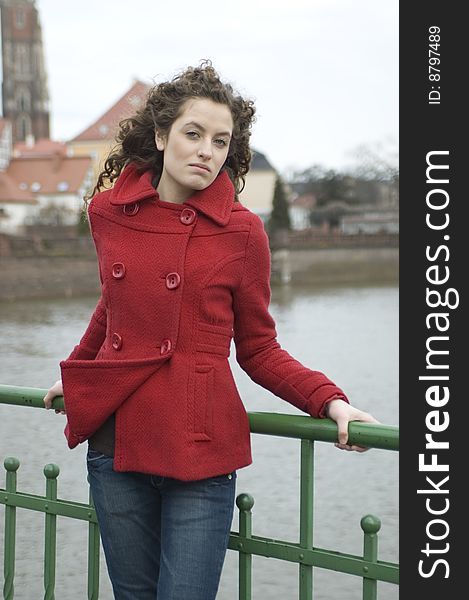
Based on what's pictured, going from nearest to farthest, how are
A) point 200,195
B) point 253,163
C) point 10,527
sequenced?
point 200,195
point 10,527
point 253,163

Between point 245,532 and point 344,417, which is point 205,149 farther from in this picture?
point 245,532

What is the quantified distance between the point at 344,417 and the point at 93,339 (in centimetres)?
62

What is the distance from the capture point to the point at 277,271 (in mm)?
46469

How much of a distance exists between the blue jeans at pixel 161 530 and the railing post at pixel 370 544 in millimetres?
271

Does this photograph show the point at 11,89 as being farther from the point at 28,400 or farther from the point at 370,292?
the point at 28,400

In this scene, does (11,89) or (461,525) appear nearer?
(461,525)

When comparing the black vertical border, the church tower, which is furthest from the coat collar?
the church tower

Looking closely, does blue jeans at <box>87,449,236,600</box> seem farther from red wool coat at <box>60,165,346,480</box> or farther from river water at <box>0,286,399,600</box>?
river water at <box>0,286,399,600</box>

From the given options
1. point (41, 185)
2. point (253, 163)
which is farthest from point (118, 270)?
point (253, 163)

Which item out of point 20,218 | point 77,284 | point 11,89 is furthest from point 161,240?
point 11,89

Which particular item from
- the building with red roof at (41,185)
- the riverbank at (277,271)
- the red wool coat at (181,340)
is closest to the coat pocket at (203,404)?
the red wool coat at (181,340)

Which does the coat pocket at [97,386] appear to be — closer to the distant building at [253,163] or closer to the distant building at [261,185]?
the distant building at [253,163]

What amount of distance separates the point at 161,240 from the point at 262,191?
224ft

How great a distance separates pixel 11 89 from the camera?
81250 millimetres
